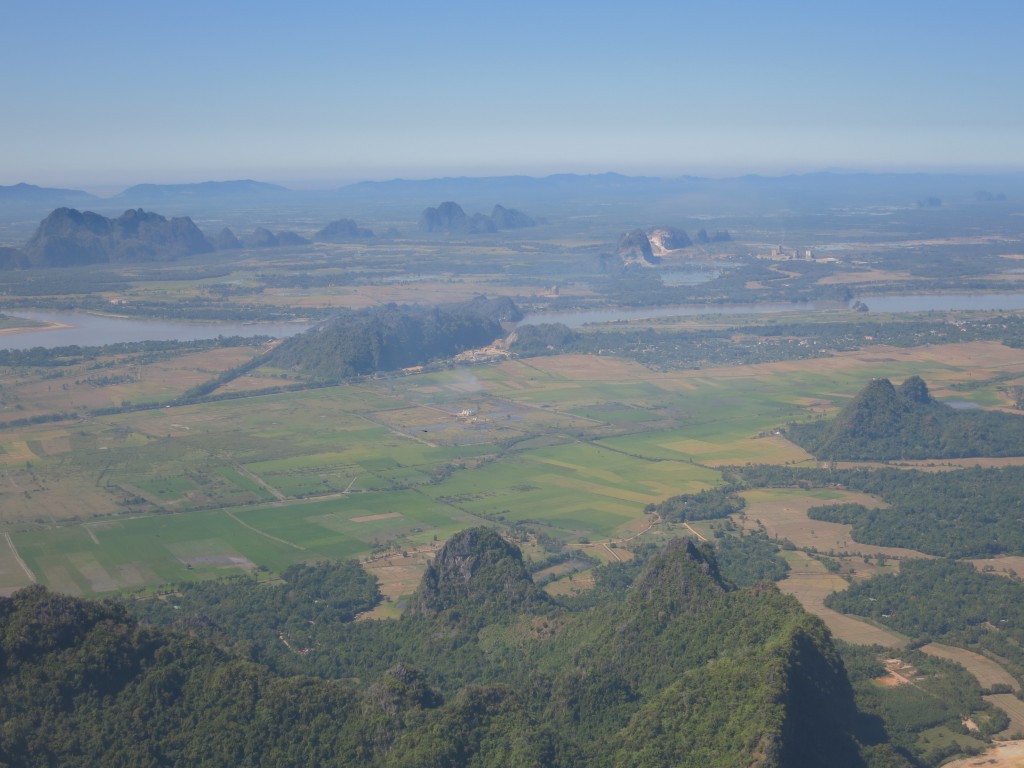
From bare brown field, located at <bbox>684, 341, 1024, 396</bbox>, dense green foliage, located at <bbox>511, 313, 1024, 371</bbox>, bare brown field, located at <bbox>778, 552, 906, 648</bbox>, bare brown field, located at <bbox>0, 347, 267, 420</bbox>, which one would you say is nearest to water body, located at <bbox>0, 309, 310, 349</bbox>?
bare brown field, located at <bbox>0, 347, 267, 420</bbox>

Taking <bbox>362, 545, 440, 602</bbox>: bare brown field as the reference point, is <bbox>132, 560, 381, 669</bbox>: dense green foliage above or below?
above

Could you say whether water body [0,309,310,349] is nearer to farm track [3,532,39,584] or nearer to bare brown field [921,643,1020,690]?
farm track [3,532,39,584]

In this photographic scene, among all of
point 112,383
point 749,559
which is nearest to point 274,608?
point 749,559

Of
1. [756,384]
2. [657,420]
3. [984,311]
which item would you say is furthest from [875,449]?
[984,311]

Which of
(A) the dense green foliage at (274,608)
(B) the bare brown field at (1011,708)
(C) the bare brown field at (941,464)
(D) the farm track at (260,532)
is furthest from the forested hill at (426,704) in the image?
(C) the bare brown field at (941,464)

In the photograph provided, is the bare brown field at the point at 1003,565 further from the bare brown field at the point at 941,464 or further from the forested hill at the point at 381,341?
the forested hill at the point at 381,341

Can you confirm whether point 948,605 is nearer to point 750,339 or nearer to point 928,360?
point 928,360
